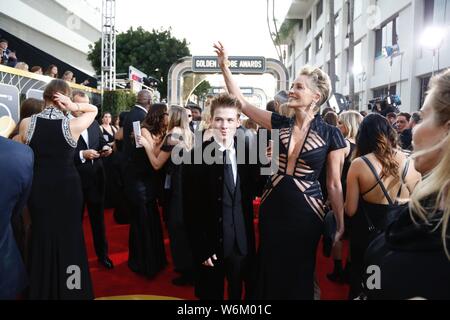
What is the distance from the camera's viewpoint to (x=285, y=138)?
2600 mm

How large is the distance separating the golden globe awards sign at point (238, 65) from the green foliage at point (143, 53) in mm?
20504

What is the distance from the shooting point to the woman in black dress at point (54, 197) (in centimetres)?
288

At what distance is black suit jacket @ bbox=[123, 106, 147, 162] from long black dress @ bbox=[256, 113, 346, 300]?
2.02 m

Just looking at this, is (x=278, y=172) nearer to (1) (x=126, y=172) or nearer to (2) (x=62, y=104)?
(2) (x=62, y=104)

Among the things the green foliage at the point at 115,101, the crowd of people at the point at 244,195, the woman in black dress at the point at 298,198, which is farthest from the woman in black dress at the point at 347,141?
the green foliage at the point at 115,101

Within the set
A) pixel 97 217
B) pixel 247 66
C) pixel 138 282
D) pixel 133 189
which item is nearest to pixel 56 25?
pixel 247 66

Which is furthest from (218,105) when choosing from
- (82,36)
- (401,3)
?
(82,36)

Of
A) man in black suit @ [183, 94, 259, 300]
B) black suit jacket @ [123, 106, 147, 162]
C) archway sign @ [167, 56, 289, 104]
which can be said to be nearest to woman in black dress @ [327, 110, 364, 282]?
man in black suit @ [183, 94, 259, 300]

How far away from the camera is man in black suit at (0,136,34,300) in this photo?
160 cm

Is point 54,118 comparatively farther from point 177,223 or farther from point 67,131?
point 177,223

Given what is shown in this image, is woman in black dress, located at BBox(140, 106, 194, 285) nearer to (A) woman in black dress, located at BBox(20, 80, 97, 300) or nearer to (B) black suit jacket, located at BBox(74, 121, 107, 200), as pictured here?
(B) black suit jacket, located at BBox(74, 121, 107, 200)

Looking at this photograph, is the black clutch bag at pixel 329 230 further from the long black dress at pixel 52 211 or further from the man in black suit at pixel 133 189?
the man in black suit at pixel 133 189

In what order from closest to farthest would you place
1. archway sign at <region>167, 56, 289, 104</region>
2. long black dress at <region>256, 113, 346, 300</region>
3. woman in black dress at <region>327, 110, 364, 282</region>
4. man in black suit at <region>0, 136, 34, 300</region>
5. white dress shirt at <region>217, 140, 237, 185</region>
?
1. man in black suit at <region>0, 136, 34, 300</region>
2. long black dress at <region>256, 113, 346, 300</region>
3. white dress shirt at <region>217, 140, 237, 185</region>
4. woman in black dress at <region>327, 110, 364, 282</region>
5. archway sign at <region>167, 56, 289, 104</region>

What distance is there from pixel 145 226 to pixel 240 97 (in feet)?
6.79
